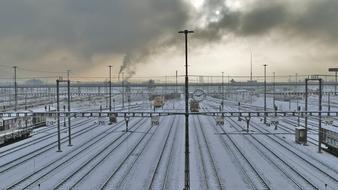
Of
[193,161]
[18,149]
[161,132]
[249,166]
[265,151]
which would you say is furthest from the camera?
[161,132]

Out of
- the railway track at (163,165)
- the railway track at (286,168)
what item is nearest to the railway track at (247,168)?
the railway track at (286,168)

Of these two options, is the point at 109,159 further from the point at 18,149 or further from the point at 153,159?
the point at 18,149

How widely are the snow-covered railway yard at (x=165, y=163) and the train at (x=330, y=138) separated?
947mm

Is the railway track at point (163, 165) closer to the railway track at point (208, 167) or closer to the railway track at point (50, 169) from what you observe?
the railway track at point (208, 167)

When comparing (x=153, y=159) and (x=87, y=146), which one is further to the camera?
(x=87, y=146)

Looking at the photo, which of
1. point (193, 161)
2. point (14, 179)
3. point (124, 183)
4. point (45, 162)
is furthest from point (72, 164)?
point (193, 161)

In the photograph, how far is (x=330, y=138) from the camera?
32.3 meters

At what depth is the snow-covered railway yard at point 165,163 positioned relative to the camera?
72.3 feet

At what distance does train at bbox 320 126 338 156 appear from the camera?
103 ft

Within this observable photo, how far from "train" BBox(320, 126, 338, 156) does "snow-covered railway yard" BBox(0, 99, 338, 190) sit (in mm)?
947

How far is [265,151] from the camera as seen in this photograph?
33.1m

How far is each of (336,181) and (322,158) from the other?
8.01 metres

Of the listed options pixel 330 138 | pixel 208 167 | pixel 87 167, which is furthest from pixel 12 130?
pixel 330 138

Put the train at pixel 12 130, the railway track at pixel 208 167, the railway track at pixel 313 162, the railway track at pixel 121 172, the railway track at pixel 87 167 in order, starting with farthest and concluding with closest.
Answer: the train at pixel 12 130, the railway track at pixel 313 162, the railway track at pixel 87 167, the railway track at pixel 208 167, the railway track at pixel 121 172
